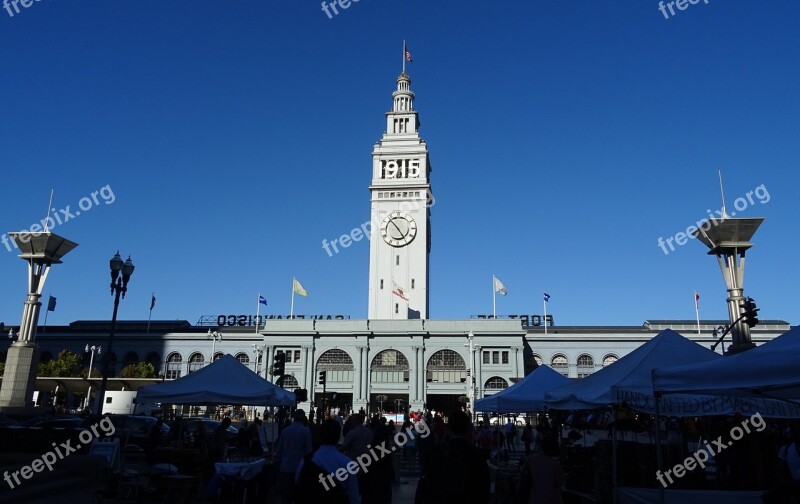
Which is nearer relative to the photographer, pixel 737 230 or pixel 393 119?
pixel 737 230

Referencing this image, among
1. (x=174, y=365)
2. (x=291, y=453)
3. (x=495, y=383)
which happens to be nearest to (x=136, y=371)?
(x=174, y=365)

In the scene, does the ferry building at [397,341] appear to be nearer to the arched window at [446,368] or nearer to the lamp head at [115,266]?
the arched window at [446,368]

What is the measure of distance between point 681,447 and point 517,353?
54.4 meters

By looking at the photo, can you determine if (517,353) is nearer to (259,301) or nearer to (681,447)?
(259,301)

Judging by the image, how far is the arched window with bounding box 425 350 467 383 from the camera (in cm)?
7275

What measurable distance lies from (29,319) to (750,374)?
2056 inches

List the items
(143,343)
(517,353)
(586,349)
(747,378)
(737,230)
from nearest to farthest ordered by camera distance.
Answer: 1. (747,378)
2. (737,230)
3. (517,353)
4. (586,349)
5. (143,343)

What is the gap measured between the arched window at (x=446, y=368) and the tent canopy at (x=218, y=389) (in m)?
55.2

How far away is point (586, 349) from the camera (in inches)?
3095

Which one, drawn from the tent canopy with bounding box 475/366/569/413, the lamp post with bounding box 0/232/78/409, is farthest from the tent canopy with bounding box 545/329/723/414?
the lamp post with bounding box 0/232/78/409

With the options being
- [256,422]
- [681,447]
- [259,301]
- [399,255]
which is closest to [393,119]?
[399,255]

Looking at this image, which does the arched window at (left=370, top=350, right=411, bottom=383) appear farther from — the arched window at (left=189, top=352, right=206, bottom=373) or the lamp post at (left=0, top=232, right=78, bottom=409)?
the lamp post at (left=0, top=232, right=78, bottom=409)

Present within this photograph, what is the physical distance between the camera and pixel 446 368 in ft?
241

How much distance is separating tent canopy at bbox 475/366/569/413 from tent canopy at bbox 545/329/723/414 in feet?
19.1
